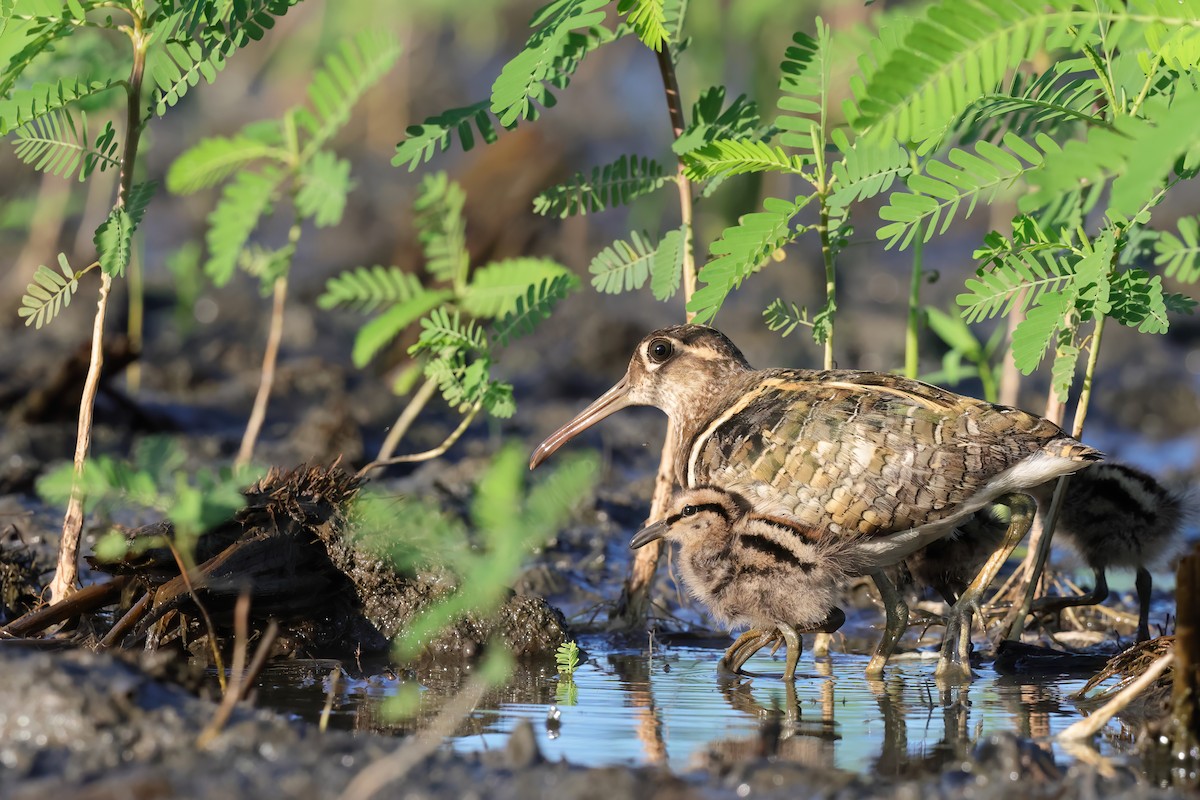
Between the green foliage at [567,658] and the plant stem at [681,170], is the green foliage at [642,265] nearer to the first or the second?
the plant stem at [681,170]

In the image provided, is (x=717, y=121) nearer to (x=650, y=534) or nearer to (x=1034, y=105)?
(x=1034, y=105)

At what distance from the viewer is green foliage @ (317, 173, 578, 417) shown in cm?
558

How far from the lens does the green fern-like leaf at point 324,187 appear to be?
6.59 meters

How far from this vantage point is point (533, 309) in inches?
227

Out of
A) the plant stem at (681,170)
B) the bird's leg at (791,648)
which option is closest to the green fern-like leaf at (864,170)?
the plant stem at (681,170)

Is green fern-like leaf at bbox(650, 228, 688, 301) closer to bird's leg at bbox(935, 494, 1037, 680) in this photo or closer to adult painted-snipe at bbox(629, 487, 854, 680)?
adult painted-snipe at bbox(629, 487, 854, 680)

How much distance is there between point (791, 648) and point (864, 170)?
5.18 feet

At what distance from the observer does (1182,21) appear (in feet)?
12.7

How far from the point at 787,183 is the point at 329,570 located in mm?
8882

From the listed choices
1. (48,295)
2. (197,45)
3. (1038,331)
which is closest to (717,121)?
(1038,331)

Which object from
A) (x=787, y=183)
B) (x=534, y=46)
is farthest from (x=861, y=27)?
(x=787, y=183)

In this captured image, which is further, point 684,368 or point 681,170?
point 684,368

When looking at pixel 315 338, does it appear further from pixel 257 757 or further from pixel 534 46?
pixel 257 757

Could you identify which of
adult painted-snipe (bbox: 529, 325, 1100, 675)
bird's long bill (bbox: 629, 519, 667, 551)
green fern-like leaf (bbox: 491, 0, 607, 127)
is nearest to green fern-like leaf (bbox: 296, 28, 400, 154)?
green fern-like leaf (bbox: 491, 0, 607, 127)
